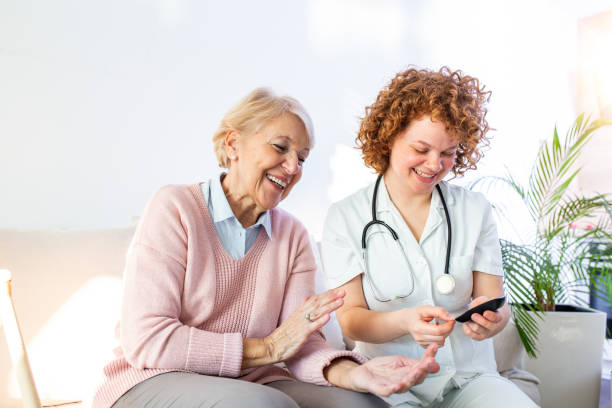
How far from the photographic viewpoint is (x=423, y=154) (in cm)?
138

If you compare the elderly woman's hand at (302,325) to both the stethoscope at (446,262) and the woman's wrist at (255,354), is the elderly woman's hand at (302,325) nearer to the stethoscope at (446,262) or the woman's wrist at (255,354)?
the woman's wrist at (255,354)

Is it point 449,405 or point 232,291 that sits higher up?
point 232,291

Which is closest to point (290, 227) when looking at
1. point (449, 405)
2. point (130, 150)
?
point (449, 405)

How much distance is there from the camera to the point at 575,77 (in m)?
3.27

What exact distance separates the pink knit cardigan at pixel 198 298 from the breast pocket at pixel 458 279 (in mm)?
321

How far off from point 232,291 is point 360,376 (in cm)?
39

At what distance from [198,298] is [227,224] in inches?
8.6

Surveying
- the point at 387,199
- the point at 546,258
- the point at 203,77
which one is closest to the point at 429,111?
the point at 387,199

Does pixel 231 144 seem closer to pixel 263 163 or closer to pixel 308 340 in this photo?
pixel 263 163

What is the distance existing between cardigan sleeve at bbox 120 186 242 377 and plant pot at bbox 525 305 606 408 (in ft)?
5.34

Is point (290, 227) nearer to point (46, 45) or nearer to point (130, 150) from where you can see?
point (130, 150)

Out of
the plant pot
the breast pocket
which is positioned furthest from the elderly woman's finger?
the plant pot

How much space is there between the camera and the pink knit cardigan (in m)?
1.13

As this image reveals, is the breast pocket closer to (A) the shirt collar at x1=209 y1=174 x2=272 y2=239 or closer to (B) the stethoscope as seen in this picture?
(B) the stethoscope
